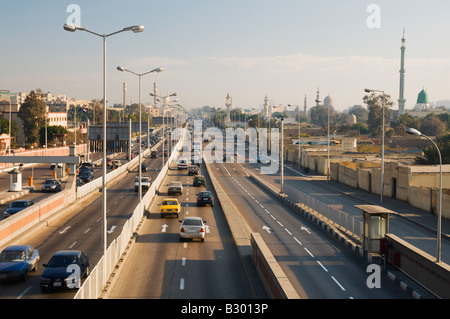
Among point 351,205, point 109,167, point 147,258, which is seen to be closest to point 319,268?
point 147,258

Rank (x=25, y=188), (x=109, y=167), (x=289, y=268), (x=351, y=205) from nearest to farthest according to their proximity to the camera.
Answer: (x=289, y=268) → (x=351, y=205) → (x=25, y=188) → (x=109, y=167)

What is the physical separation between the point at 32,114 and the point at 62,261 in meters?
98.5

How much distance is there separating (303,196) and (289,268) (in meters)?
19.5

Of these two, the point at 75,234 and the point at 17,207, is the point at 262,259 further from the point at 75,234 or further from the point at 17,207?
the point at 17,207

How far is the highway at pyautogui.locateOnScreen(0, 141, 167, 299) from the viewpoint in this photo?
1923cm

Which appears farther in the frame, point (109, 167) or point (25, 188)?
point (109, 167)

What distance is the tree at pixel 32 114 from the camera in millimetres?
110625

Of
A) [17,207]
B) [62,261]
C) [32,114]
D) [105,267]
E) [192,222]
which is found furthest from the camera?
[32,114]

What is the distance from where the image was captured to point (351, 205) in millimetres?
45062

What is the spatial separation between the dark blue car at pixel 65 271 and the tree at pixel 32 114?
321 ft

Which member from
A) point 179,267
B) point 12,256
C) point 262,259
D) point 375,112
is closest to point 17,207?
point 12,256

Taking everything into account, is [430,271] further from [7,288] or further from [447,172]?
[447,172]

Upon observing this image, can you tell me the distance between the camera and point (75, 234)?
30.3m

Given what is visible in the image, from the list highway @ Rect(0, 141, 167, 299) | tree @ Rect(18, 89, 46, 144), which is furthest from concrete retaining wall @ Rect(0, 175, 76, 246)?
tree @ Rect(18, 89, 46, 144)
